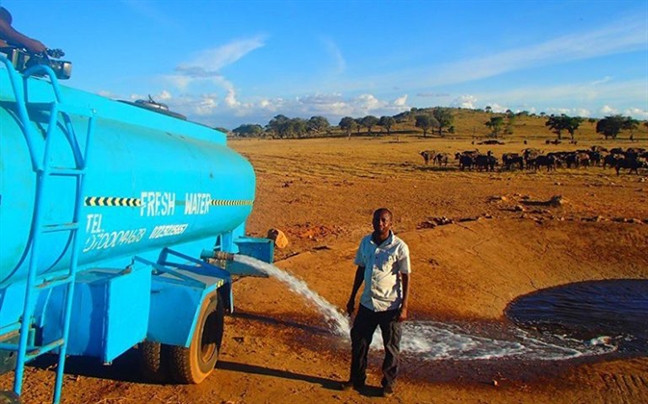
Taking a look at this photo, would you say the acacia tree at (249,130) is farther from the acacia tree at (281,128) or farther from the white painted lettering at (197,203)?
the white painted lettering at (197,203)

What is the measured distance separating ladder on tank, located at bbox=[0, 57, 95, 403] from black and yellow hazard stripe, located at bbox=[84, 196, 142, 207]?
232mm

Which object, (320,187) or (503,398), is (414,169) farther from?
(503,398)

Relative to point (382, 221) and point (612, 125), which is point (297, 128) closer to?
point (612, 125)

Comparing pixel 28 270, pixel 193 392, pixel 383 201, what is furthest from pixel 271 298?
pixel 383 201

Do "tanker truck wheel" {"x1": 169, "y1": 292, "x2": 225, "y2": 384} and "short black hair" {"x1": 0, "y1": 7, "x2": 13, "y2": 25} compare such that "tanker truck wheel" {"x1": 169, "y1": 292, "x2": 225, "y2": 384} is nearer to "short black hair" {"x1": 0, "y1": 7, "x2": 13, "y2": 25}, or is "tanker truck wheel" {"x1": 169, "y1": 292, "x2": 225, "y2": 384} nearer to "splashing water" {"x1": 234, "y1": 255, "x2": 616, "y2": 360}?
"splashing water" {"x1": 234, "y1": 255, "x2": 616, "y2": 360}

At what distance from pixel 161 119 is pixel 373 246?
8.96 ft

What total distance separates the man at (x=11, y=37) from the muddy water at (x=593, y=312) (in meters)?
8.25

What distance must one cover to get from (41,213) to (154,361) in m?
2.45

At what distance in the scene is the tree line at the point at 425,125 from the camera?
70.3 metres

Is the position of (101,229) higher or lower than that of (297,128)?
lower

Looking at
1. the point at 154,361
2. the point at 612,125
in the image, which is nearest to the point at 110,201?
the point at 154,361

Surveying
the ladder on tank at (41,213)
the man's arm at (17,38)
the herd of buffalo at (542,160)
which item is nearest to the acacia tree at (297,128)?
the herd of buffalo at (542,160)

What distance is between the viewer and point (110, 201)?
14.7 feet

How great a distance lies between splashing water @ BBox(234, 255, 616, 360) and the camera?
7605 mm
